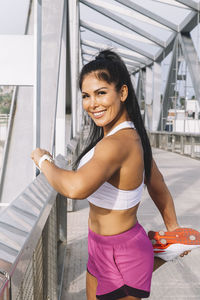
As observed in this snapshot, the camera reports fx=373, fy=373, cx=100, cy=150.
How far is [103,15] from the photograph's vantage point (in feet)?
45.3

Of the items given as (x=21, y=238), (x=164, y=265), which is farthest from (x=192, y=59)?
(x=21, y=238)

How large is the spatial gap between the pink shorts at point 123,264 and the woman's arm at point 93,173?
12.2 inches

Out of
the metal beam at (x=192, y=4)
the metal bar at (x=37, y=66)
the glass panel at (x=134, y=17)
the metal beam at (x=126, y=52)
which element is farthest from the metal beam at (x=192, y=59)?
the metal bar at (x=37, y=66)

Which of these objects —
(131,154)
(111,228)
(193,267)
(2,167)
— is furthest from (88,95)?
(193,267)

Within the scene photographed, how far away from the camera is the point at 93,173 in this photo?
1151 mm

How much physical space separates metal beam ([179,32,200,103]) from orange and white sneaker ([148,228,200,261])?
39.2 ft

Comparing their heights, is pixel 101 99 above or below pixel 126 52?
below

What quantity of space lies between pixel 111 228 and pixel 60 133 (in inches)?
158

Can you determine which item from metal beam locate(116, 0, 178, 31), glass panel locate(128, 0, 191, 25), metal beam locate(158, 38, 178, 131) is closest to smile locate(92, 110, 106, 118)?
glass panel locate(128, 0, 191, 25)

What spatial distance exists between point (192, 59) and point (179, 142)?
321 cm

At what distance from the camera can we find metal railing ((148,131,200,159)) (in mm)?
12495

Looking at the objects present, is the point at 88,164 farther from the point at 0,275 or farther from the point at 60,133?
the point at 60,133

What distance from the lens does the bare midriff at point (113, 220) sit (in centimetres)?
139

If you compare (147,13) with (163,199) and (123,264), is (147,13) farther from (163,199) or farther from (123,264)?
(123,264)
